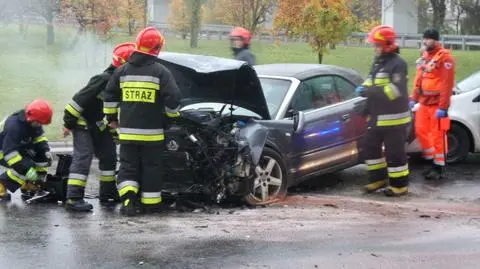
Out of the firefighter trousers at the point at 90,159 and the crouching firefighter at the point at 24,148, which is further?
the crouching firefighter at the point at 24,148

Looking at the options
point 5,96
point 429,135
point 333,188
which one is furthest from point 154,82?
point 5,96

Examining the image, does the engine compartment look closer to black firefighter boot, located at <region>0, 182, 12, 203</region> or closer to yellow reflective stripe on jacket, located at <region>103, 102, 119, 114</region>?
yellow reflective stripe on jacket, located at <region>103, 102, 119, 114</region>

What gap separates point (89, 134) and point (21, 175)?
2.87ft

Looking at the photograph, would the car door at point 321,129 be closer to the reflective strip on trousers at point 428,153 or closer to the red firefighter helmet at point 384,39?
the red firefighter helmet at point 384,39

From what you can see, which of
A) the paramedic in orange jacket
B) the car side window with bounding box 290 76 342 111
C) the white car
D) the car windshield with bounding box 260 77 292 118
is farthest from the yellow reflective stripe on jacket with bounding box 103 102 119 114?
the white car

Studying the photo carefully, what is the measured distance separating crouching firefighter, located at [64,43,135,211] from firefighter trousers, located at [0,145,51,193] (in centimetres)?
52

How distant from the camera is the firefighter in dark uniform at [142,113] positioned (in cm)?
638

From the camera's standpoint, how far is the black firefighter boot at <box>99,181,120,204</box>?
23.6 ft

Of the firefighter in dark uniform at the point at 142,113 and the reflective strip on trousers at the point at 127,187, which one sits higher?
the firefighter in dark uniform at the point at 142,113

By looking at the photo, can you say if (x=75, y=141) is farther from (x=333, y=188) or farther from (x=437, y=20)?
(x=437, y=20)

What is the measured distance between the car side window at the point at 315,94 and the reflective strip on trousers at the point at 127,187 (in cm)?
210

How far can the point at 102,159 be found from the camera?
23.3ft

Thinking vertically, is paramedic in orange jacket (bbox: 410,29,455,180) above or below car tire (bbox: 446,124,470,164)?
above

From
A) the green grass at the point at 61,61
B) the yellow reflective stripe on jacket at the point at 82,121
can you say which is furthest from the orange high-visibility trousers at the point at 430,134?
the green grass at the point at 61,61
